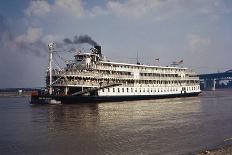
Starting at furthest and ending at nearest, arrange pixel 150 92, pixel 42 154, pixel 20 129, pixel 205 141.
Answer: pixel 150 92 < pixel 20 129 < pixel 205 141 < pixel 42 154

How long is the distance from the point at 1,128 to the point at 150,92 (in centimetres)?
4830

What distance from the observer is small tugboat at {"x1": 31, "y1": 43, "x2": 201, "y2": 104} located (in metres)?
61.6

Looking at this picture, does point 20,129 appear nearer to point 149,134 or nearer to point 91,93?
point 149,134

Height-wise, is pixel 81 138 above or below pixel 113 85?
below

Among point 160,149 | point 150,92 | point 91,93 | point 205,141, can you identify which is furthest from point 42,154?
point 150,92

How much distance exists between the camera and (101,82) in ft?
217

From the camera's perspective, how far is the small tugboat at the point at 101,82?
61625mm

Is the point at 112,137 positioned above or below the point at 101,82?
below

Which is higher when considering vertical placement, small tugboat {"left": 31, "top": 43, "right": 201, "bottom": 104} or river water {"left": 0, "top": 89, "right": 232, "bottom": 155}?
small tugboat {"left": 31, "top": 43, "right": 201, "bottom": 104}

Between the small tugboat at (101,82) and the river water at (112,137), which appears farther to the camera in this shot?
the small tugboat at (101,82)

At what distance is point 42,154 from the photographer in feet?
69.5

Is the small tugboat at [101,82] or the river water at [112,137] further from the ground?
the small tugboat at [101,82]

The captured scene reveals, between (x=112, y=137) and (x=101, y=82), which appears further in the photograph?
(x=101, y=82)

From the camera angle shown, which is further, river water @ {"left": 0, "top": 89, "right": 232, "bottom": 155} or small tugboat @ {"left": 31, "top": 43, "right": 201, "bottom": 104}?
small tugboat @ {"left": 31, "top": 43, "right": 201, "bottom": 104}
